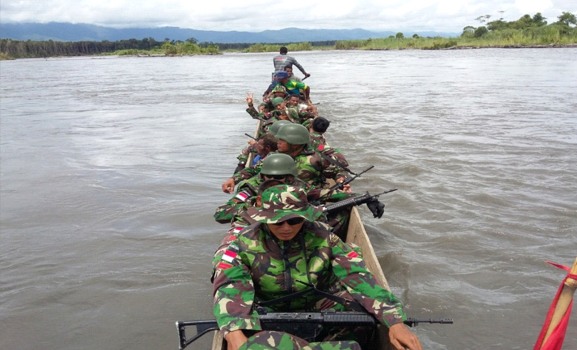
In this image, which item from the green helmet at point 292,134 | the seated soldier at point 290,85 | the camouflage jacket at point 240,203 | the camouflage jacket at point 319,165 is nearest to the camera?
the camouflage jacket at point 240,203

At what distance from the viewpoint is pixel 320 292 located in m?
3.24

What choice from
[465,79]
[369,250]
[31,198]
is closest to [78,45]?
[465,79]

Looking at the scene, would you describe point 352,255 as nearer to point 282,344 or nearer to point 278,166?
point 282,344

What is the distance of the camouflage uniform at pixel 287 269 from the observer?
9.84 feet

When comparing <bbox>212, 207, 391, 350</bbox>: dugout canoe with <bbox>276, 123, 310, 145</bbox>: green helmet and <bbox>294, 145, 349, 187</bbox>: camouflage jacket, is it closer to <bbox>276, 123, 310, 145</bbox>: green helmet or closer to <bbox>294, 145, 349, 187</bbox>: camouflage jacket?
<bbox>294, 145, 349, 187</bbox>: camouflage jacket

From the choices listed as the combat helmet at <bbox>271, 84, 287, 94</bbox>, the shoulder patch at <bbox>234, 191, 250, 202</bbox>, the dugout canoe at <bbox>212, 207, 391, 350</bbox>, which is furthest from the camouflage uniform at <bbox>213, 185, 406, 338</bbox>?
the combat helmet at <bbox>271, 84, 287, 94</bbox>

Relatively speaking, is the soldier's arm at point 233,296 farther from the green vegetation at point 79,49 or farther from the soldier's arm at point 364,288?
the green vegetation at point 79,49

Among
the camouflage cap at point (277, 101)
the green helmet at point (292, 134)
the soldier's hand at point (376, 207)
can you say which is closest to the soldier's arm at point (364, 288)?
the soldier's hand at point (376, 207)

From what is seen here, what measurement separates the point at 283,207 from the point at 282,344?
77cm

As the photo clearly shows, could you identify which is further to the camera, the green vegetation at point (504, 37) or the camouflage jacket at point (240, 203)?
the green vegetation at point (504, 37)

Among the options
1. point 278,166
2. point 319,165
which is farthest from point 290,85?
point 278,166

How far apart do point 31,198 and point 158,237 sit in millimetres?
3394

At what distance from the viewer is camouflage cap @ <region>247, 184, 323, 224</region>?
297 cm

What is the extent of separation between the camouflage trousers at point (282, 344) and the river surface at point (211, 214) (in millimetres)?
1959
